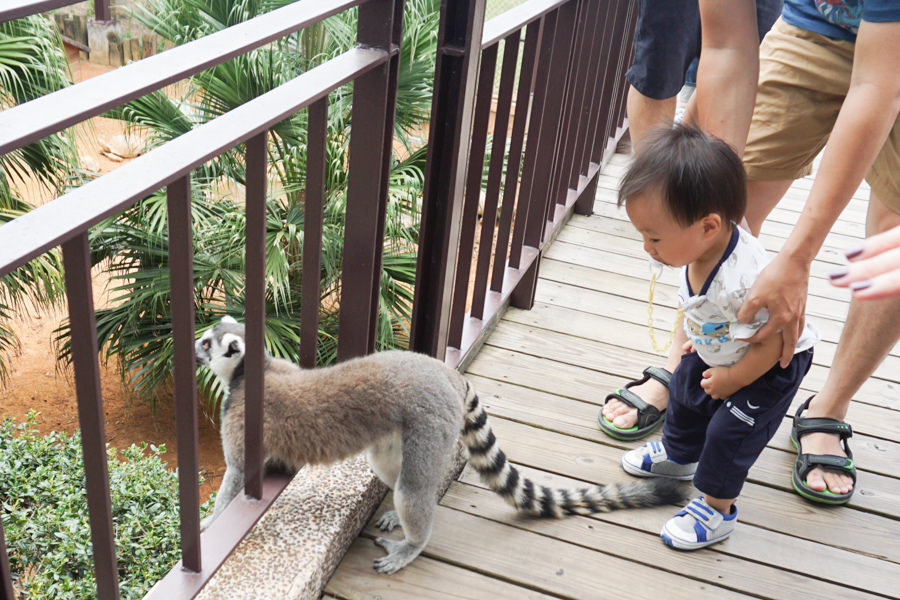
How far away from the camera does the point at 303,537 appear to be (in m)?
1.93

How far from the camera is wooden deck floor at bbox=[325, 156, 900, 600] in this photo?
2.09 metres

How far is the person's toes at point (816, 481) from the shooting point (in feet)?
7.98

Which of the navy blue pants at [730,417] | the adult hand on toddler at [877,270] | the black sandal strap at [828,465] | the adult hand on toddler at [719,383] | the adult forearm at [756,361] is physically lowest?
the black sandal strap at [828,465]

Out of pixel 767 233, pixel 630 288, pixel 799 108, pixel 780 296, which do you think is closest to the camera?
pixel 780 296

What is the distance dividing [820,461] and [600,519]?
2.44 feet

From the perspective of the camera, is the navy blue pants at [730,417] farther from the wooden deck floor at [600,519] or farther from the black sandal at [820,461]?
the black sandal at [820,461]

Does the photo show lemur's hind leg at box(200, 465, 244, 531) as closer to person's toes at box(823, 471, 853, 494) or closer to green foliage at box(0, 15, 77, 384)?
person's toes at box(823, 471, 853, 494)

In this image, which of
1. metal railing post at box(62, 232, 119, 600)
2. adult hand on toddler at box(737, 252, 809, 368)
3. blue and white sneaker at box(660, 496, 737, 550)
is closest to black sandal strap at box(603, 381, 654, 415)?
blue and white sneaker at box(660, 496, 737, 550)

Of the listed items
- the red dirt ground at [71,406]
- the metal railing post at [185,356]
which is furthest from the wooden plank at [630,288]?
the red dirt ground at [71,406]

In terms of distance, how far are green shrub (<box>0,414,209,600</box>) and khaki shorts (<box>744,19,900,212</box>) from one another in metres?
2.30

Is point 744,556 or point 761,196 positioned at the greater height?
point 761,196

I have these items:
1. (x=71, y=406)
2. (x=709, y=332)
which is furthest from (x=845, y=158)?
(x=71, y=406)

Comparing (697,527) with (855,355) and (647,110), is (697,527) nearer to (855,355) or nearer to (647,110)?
(855,355)

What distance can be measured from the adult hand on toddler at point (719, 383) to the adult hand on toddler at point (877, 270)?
4.03 feet
